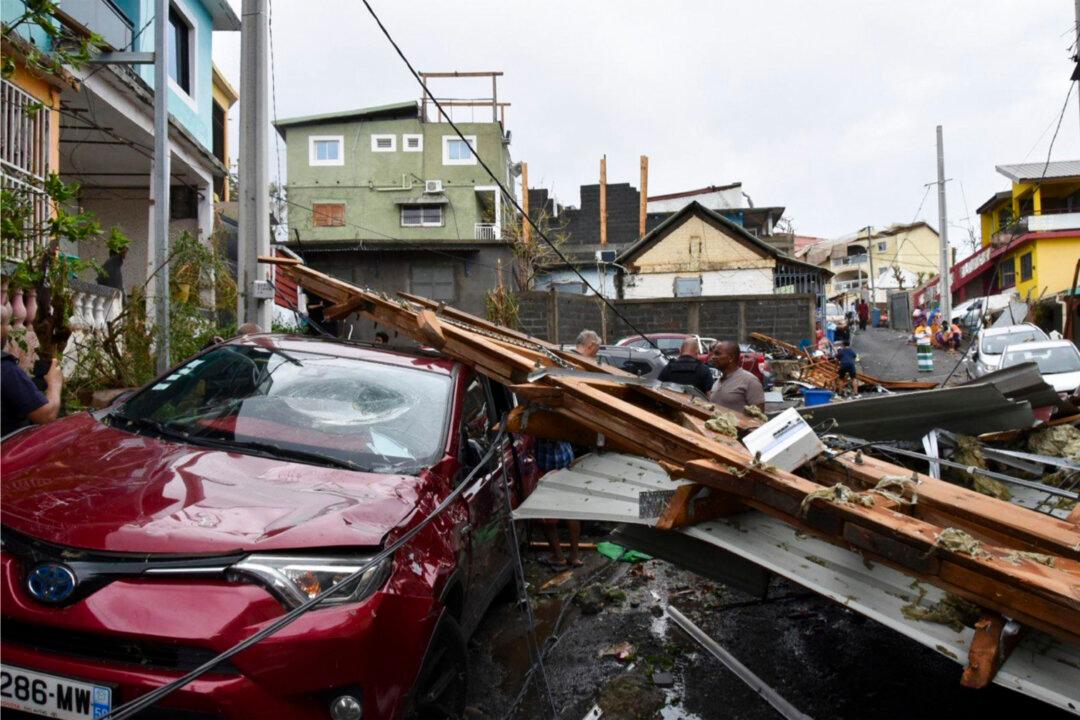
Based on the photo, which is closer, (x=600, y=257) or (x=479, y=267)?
(x=479, y=267)

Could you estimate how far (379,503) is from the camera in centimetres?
296

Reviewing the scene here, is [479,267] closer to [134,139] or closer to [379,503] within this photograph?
[134,139]

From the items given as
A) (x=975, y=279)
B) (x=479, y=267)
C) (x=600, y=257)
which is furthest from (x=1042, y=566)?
(x=975, y=279)

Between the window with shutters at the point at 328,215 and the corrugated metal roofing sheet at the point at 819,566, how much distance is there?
35021mm

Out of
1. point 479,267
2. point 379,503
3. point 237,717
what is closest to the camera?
point 237,717

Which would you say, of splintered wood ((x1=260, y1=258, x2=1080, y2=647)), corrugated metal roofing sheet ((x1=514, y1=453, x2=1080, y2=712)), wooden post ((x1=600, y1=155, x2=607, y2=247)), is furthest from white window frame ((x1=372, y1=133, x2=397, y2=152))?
corrugated metal roofing sheet ((x1=514, y1=453, x2=1080, y2=712))

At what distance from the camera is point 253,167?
7562 millimetres

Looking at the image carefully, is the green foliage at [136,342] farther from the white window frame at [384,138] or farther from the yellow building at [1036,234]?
the yellow building at [1036,234]

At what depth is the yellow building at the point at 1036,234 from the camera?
32.8 metres

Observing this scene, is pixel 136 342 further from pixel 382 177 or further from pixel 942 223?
pixel 382 177

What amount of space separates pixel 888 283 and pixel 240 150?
186ft

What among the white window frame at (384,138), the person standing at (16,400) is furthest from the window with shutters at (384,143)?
the person standing at (16,400)

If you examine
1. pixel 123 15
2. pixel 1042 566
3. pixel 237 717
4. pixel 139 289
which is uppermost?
pixel 123 15

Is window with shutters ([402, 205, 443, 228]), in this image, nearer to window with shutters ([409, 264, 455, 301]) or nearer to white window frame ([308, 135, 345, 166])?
white window frame ([308, 135, 345, 166])
